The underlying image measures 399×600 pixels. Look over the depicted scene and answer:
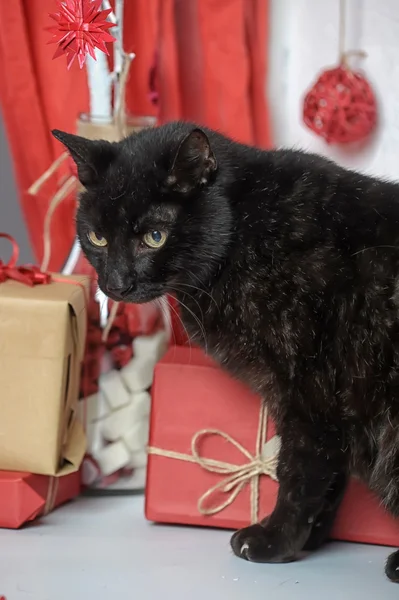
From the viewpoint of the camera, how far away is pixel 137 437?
1159 mm

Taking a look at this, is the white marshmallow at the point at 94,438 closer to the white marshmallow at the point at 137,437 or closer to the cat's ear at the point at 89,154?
the white marshmallow at the point at 137,437

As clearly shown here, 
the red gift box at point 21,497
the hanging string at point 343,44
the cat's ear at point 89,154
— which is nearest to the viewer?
the cat's ear at point 89,154

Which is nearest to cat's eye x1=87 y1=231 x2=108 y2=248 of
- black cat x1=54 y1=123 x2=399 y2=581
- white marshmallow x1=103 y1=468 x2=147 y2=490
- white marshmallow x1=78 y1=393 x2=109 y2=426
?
black cat x1=54 y1=123 x2=399 y2=581

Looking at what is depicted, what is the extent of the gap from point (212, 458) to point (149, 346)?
22 cm

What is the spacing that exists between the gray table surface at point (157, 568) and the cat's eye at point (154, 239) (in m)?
0.40

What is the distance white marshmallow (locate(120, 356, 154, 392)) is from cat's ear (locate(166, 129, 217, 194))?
38 centimetres

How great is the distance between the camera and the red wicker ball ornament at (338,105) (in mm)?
1184

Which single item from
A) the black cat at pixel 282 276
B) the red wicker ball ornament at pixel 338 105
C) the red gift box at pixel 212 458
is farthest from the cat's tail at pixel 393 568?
the red wicker ball ornament at pixel 338 105

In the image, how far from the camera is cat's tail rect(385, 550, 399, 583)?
884 millimetres

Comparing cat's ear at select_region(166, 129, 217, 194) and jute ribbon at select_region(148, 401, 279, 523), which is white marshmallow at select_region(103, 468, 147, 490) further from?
cat's ear at select_region(166, 129, 217, 194)

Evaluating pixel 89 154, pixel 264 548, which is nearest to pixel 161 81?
pixel 89 154

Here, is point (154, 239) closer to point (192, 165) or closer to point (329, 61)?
point (192, 165)

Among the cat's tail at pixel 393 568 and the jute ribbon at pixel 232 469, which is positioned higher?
the jute ribbon at pixel 232 469

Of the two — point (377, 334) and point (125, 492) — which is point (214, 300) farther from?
point (125, 492)
